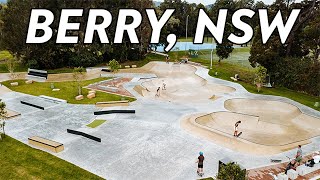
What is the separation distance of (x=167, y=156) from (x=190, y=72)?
27.1 metres

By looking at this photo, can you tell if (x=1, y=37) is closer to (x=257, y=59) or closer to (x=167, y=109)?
(x=167, y=109)

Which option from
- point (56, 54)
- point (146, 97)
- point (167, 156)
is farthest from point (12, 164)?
point (56, 54)

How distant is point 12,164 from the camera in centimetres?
1645

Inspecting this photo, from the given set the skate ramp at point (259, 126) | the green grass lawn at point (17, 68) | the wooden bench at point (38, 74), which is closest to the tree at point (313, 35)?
the skate ramp at point (259, 126)

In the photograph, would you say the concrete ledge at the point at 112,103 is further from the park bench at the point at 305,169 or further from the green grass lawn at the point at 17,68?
the green grass lawn at the point at 17,68

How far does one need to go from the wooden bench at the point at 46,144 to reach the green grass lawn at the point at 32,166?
16.7 inches

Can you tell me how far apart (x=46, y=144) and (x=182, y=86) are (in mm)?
20353

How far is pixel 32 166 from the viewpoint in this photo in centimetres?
1623

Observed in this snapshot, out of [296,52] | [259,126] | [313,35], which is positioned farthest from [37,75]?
→ [313,35]

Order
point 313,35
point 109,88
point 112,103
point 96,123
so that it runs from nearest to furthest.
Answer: point 96,123, point 112,103, point 109,88, point 313,35

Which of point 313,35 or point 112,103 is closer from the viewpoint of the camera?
point 112,103

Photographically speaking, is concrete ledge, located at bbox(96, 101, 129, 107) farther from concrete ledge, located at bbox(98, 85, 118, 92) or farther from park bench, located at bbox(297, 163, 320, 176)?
park bench, located at bbox(297, 163, 320, 176)

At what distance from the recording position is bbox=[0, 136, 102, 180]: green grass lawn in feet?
50.0

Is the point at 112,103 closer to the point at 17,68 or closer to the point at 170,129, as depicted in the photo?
the point at 170,129
